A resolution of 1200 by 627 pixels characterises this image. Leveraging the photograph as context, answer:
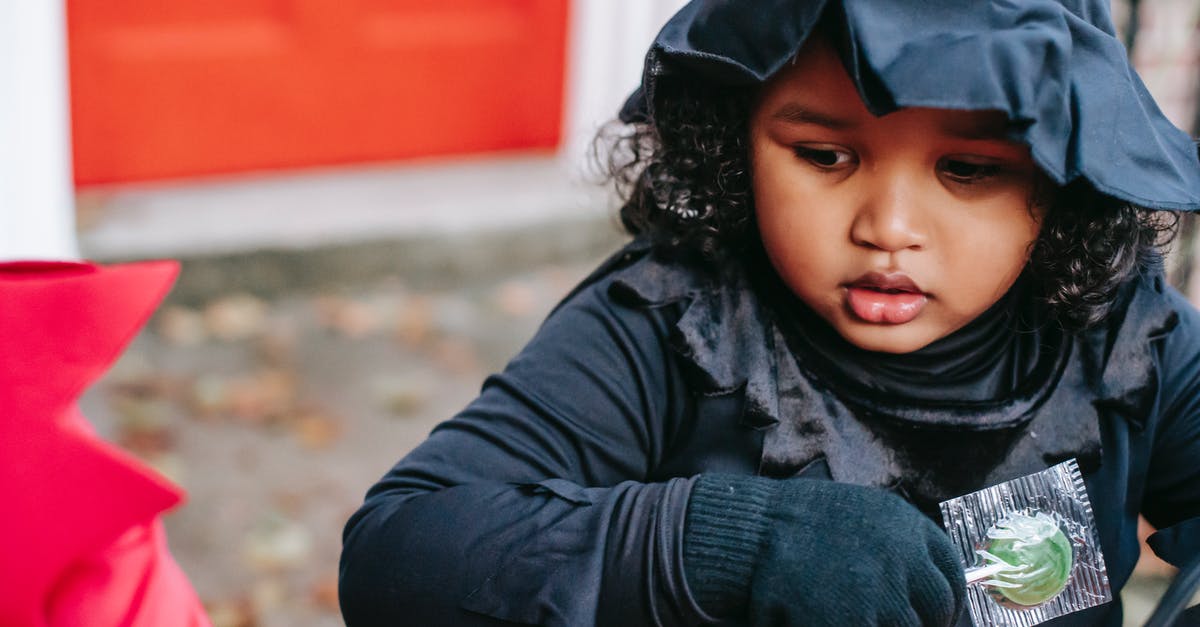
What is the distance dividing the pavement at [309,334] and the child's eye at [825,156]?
1.83 metres

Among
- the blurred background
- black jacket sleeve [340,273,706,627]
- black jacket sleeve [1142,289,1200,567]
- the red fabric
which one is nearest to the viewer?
the red fabric

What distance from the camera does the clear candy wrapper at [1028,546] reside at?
145 cm

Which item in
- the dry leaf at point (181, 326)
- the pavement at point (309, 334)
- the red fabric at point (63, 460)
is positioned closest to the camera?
the red fabric at point (63, 460)

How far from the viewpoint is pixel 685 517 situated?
1.25 meters

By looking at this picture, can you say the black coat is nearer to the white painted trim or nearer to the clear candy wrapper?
the clear candy wrapper

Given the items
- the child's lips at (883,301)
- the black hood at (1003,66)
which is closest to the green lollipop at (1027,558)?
the child's lips at (883,301)

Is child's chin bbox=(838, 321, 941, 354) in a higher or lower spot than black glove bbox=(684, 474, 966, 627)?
higher

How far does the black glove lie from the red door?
3.04 meters

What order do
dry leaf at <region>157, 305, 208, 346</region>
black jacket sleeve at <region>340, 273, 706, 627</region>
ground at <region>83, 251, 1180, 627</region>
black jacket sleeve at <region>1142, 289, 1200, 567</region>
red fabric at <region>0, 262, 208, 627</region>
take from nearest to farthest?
red fabric at <region>0, 262, 208, 627</region> < black jacket sleeve at <region>340, 273, 706, 627</region> < black jacket sleeve at <region>1142, 289, 1200, 567</region> < ground at <region>83, 251, 1180, 627</region> < dry leaf at <region>157, 305, 208, 346</region>

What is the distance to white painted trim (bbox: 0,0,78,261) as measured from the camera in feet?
10.3

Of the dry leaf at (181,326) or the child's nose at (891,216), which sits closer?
the child's nose at (891,216)

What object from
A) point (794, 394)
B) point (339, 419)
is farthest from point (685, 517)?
point (339, 419)

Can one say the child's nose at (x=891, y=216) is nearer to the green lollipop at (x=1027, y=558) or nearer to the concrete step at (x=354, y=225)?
the green lollipop at (x=1027, y=558)

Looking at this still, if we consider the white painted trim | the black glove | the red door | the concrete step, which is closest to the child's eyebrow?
the black glove
